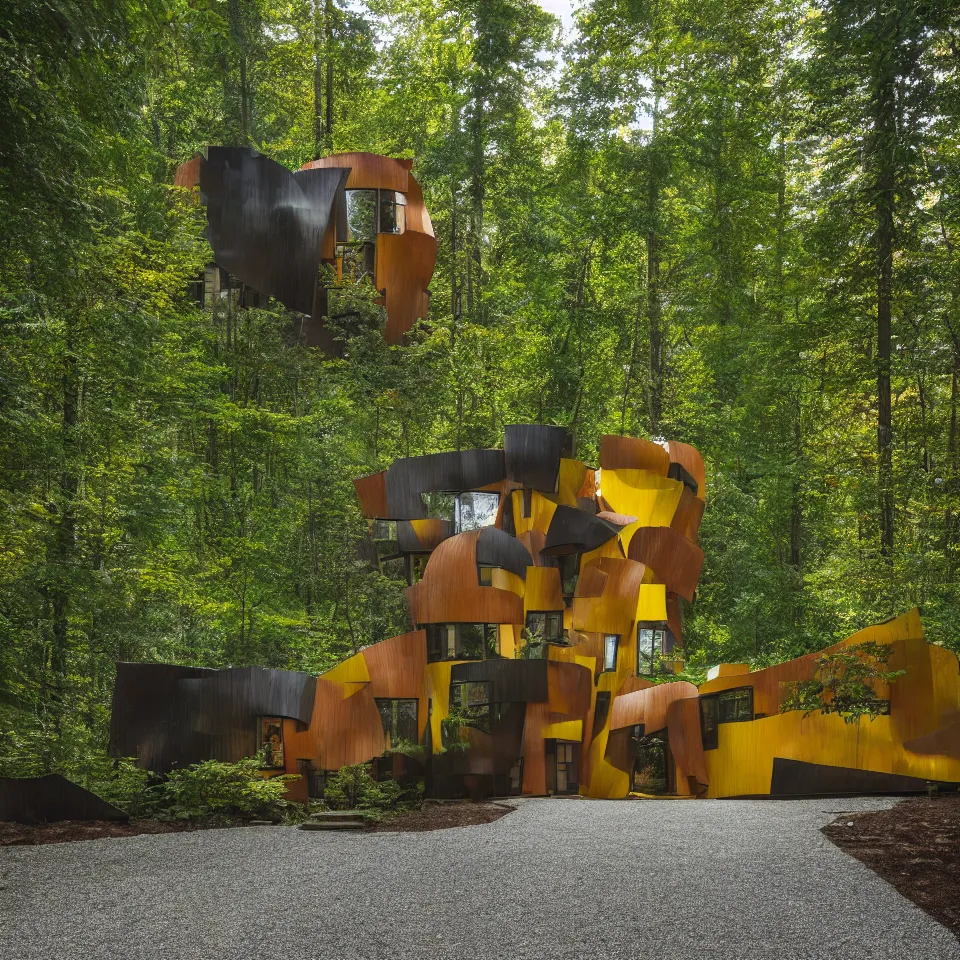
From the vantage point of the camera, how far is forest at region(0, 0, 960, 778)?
399 inches

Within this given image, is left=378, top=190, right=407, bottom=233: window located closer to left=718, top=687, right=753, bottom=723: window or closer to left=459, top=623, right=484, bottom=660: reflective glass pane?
left=459, top=623, right=484, bottom=660: reflective glass pane

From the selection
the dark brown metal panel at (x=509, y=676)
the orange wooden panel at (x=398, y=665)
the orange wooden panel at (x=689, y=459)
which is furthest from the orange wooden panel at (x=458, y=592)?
the orange wooden panel at (x=689, y=459)

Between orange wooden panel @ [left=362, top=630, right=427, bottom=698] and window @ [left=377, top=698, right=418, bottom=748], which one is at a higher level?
orange wooden panel @ [left=362, top=630, right=427, bottom=698]

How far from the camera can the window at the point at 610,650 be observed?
1562 cm

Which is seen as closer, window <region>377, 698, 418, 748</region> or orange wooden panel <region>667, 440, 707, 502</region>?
window <region>377, 698, 418, 748</region>

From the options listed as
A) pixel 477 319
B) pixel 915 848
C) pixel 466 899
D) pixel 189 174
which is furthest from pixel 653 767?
pixel 189 174

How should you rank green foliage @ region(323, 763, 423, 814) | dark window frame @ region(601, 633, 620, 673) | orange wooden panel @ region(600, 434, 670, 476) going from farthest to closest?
orange wooden panel @ region(600, 434, 670, 476) < dark window frame @ region(601, 633, 620, 673) < green foliage @ region(323, 763, 423, 814)

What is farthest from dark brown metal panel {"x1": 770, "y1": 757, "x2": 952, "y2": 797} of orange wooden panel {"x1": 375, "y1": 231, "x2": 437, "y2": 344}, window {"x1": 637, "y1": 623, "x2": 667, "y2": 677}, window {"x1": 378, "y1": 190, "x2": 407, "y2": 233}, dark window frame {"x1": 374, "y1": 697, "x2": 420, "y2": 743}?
window {"x1": 378, "y1": 190, "x2": 407, "y2": 233}

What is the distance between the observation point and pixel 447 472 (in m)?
15.2

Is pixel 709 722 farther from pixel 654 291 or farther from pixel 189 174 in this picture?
pixel 189 174

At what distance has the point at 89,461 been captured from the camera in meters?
14.2

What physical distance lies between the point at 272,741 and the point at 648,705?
5486mm

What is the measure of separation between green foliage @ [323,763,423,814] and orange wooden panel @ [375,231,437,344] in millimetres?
11855

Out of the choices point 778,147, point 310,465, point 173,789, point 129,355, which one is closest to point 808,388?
point 778,147
